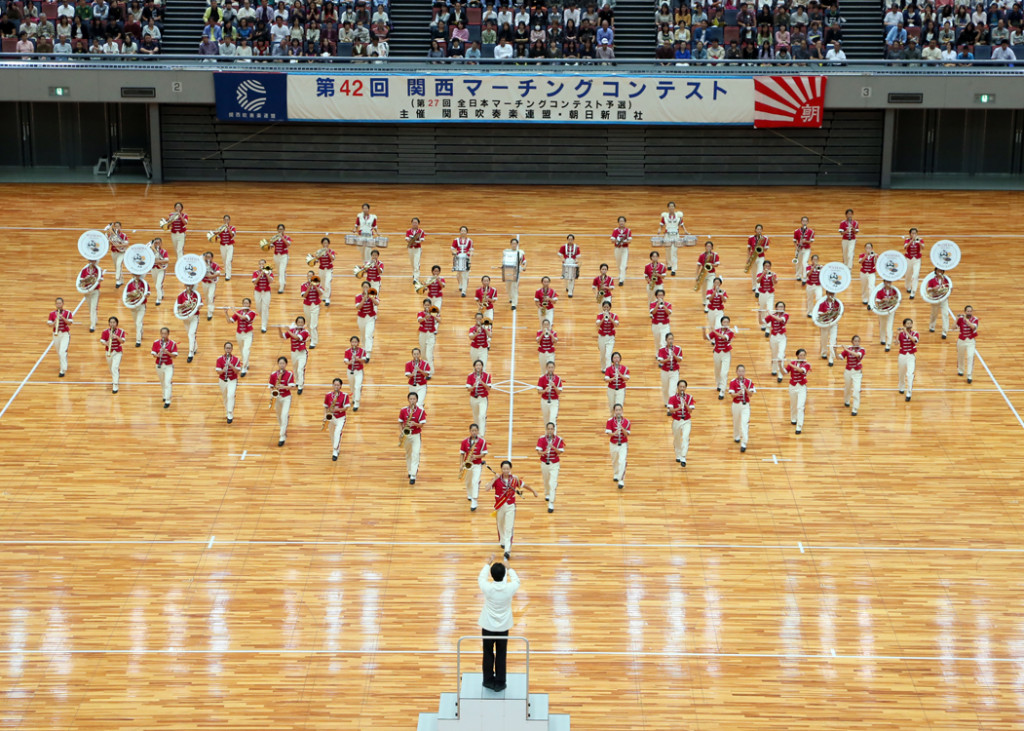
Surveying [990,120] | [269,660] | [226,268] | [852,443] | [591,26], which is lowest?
[269,660]

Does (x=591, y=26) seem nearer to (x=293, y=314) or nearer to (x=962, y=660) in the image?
(x=293, y=314)

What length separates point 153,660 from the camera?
16641mm

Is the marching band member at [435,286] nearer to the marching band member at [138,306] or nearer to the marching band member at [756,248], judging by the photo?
the marching band member at [138,306]

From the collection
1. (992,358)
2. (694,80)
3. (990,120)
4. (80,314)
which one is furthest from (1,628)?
(990,120)

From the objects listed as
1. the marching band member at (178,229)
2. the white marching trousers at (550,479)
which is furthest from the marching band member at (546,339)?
the marching band member at (178,229)

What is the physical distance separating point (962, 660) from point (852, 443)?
20.7ft

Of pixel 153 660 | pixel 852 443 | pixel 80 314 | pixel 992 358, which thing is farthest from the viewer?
pixel 80 314

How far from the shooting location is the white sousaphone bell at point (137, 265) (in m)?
25.4

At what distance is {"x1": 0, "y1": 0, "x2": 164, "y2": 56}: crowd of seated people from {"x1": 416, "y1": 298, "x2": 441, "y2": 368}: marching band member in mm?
15632

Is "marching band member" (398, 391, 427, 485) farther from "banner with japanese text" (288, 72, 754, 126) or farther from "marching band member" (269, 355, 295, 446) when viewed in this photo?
"banner with japanese text" (288, 72, 754, 126)

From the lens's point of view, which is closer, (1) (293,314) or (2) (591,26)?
(1) (293,314)

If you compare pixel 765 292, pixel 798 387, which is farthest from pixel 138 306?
pixel 798 387

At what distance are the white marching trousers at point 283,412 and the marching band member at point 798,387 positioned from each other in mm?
8263

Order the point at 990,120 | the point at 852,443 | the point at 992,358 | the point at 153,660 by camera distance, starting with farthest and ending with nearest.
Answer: the point at 990,120 < the point at 992,358 < the point at 852,443 < the point at 153,660
